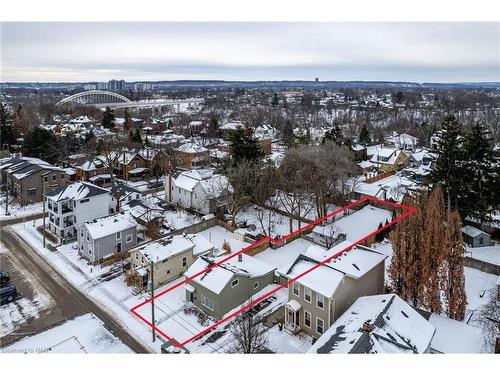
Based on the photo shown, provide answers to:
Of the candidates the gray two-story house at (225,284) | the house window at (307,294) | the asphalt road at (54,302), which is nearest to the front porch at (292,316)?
the house window at (307,294)

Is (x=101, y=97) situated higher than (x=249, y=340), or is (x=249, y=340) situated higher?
(x=101, y=97)

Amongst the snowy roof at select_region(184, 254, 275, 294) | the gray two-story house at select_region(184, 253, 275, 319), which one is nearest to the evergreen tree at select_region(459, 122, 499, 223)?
the snowy roof at select_region(184, 254, 275, 294)

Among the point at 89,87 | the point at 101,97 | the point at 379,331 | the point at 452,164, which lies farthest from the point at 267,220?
the point at 89,87

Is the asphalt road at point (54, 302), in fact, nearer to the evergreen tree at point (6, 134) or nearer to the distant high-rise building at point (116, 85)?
the evergreen tree at point (6, 134)

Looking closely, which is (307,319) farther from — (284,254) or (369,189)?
(369,189)

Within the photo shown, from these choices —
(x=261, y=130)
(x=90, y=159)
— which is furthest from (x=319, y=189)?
(x=261, y=130)

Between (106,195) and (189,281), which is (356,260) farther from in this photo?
(106,195)
